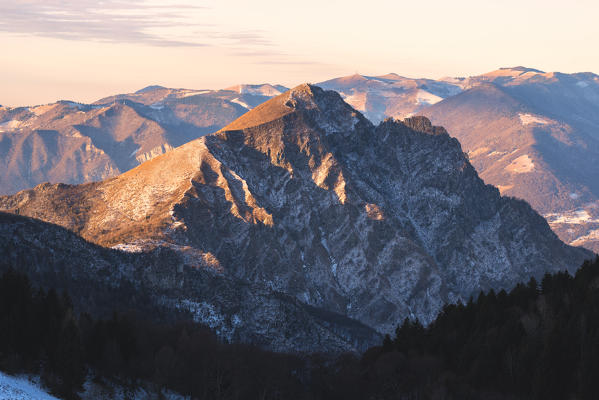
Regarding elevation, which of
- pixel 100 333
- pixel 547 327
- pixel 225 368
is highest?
pixel 547 327

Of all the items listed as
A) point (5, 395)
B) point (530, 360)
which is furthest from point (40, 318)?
point (530, 360)

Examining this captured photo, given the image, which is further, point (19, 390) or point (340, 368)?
point (340, 368)

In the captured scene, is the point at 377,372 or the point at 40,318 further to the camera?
the point at 377,372

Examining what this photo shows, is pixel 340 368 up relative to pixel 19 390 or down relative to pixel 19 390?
down

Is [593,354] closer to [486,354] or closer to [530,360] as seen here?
[530,360]

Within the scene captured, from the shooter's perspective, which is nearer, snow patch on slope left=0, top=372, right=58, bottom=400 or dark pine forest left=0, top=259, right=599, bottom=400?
snow patch on slope left=0, top=372, right=58, bottom=400

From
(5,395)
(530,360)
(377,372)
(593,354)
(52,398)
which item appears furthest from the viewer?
(377,372)

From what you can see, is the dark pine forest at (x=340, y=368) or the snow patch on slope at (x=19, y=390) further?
the dark pine forest at (x=340, y=368)

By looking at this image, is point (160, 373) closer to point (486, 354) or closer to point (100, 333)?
point (100, 333)

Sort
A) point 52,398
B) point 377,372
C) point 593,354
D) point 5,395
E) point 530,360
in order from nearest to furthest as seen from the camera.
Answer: point 5,395 → point 52,398 → point 593,354 → point 530,360 → point 377,372

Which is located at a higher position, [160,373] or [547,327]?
[547,327]
